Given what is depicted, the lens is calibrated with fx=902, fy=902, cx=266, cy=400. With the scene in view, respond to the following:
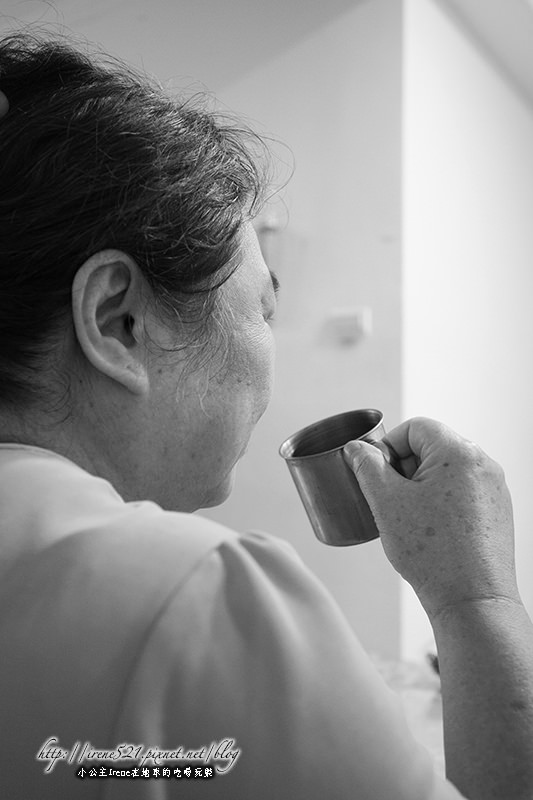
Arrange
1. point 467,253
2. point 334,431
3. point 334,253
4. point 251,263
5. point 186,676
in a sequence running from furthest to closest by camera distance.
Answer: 1. point 467,253
2. point 334,253
3. point 334,431
4. point 251,263
5. point 186,676

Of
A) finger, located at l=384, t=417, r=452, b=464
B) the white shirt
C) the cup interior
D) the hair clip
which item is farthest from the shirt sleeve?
the cup interior

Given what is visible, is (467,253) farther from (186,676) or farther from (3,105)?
(186,676)

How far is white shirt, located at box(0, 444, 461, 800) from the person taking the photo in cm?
49

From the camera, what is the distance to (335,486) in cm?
99

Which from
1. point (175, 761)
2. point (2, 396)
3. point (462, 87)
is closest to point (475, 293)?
point (462, 87)

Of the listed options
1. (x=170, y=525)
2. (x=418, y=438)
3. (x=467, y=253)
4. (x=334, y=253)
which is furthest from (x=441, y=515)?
(x=467, y=253)

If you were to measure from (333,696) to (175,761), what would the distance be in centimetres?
9

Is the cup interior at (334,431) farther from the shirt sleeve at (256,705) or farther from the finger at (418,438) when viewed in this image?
the shirt sleeve at (256,705)

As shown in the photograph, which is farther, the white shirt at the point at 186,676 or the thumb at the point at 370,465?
the thumb at the point at 370,465

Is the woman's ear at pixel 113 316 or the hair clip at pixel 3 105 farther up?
the hair clip at pixel 3 105

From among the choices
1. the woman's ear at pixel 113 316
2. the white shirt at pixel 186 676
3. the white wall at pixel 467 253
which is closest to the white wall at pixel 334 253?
the white wall at pixel 467 253

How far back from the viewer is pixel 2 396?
73 cm

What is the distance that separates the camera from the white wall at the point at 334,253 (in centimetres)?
265

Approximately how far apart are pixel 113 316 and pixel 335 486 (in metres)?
0.35
